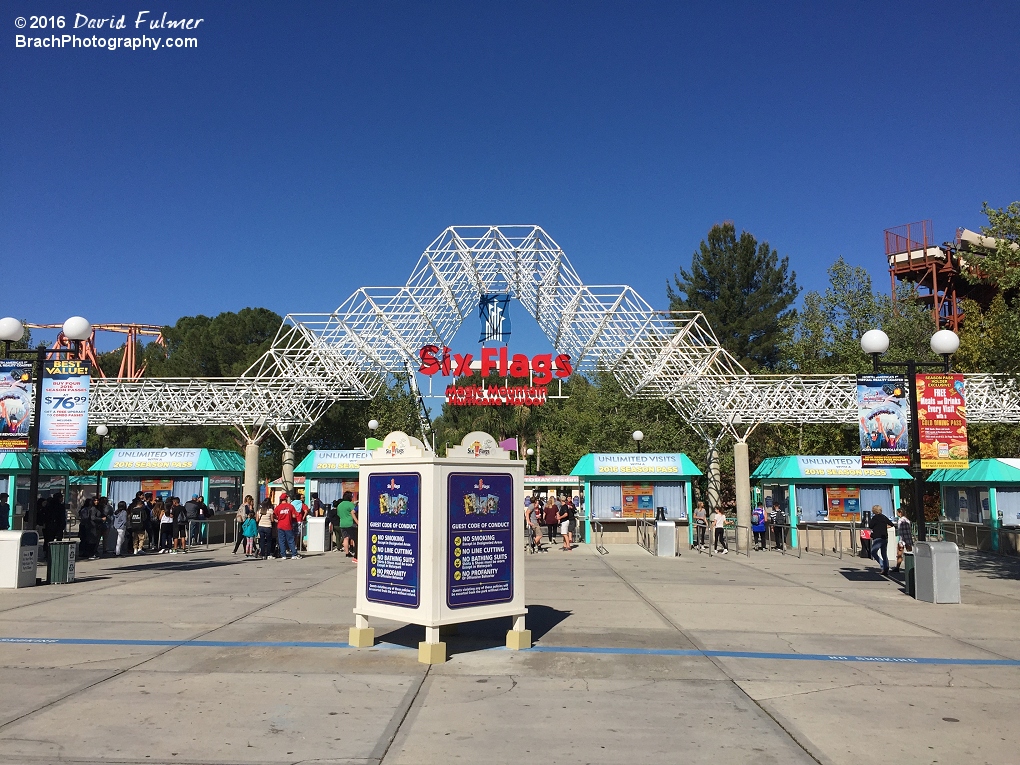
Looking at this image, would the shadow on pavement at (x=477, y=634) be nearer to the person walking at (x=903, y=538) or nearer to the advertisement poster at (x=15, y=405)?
the person walking at (x=903, y=538)

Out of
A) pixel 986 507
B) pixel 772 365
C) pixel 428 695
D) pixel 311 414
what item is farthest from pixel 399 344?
pixel 772 365

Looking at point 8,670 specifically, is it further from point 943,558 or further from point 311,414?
point 311,414

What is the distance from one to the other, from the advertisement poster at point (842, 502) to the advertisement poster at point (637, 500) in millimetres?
5793

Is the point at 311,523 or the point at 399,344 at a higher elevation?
the point at 399,344

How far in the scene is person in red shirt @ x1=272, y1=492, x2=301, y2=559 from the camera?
19.8 meters

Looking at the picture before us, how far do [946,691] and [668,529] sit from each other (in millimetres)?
14581

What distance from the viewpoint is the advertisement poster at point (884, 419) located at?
1393 cm

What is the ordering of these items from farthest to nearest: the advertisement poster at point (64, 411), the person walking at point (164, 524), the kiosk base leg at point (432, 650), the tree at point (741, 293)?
the tree at point (741, 293) < the person walking at point (164, 524) < the advertisement poster at point (64, 411) < the kiosk base leg at point (432, 650)

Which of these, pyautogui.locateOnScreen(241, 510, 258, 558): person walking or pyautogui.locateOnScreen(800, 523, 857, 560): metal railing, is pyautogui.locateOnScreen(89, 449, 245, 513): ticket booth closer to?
pyautogui.locateOnScreen(241, 510, 258, 558): person walking

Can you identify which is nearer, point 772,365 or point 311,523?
point 311,523

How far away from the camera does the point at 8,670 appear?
7.62m

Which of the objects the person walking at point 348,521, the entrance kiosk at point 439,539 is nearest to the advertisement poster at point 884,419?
the entrance kiosk at point 439,539

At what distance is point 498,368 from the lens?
1318 inches

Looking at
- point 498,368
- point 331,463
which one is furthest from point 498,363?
point 331,463
